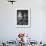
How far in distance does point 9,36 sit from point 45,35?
1.13 meters

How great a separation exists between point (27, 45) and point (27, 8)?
3.83 ft

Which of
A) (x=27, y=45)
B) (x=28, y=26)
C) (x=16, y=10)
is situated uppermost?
(x=16, y=10)

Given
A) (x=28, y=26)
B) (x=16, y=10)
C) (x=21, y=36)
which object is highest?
(x=16, y=10)

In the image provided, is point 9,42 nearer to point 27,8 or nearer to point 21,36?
point 21,36

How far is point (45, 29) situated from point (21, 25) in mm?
763

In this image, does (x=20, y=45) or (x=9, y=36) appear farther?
(x=9, y=36)

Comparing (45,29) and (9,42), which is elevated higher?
(45,29)

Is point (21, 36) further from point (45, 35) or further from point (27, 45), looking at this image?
point (45, 35)

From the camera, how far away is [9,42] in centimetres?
421

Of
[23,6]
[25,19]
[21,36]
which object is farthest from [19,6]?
[21,36]

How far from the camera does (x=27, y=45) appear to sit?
406 centimetres

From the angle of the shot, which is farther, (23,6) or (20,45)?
(23,6)

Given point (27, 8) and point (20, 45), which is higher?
point (27, 8)

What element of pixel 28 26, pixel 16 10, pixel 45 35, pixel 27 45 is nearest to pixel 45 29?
pixel 45 35
